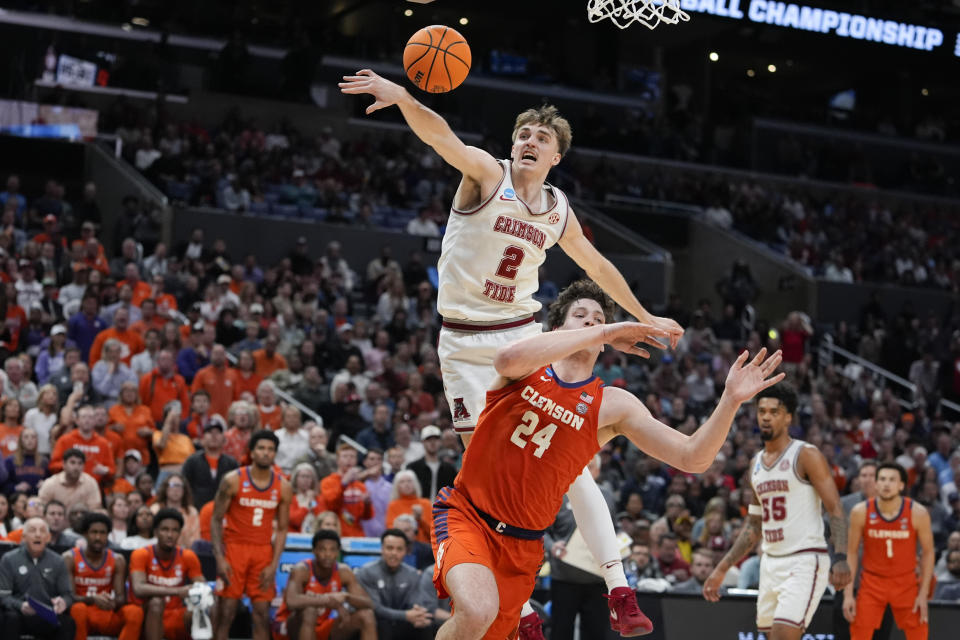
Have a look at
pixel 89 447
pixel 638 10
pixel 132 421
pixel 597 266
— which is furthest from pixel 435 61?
pixel 132 421

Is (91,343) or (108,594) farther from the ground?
(91,343)

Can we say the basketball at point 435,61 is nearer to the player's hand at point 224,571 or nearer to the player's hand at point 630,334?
the player's hand at point 630,334

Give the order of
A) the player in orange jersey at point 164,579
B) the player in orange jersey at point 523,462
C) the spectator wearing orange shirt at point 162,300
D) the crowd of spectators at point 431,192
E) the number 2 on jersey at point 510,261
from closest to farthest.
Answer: the player in orange jersey at point 523,462, the number 2 on jersey at point 510,261, the player in orange jersey at point 164,579, the spectator wearing orange shirt at point 162,300, the crowd of spectators at point 431,192

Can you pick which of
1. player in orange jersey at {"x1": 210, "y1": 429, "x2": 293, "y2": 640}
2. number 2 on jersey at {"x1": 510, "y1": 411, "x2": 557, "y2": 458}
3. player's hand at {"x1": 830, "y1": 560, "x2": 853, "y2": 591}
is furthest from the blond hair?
player in orange jersey at {"x1": 210, "y1": 429, "x2": 293, "y2": 640}

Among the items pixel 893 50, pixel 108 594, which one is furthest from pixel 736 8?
pixel 108 594

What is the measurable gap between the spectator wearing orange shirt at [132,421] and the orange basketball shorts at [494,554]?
335 inches

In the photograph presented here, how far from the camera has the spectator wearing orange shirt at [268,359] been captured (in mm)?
16438

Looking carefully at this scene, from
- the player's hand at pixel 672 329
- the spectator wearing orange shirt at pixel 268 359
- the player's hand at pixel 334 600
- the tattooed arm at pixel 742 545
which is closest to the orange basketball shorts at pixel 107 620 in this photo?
the player's hand at pixel 334 600

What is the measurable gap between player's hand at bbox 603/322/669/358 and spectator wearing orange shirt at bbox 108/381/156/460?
9.56m

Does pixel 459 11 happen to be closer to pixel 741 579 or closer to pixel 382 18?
pixel 382 18

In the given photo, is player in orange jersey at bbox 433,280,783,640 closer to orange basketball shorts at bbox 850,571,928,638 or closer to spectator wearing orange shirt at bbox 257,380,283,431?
orange basketball shorts at bbox 850,571,928,638

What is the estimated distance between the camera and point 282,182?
23.5m

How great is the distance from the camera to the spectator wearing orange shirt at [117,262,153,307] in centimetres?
1667

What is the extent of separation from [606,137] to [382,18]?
7745 millimetres
